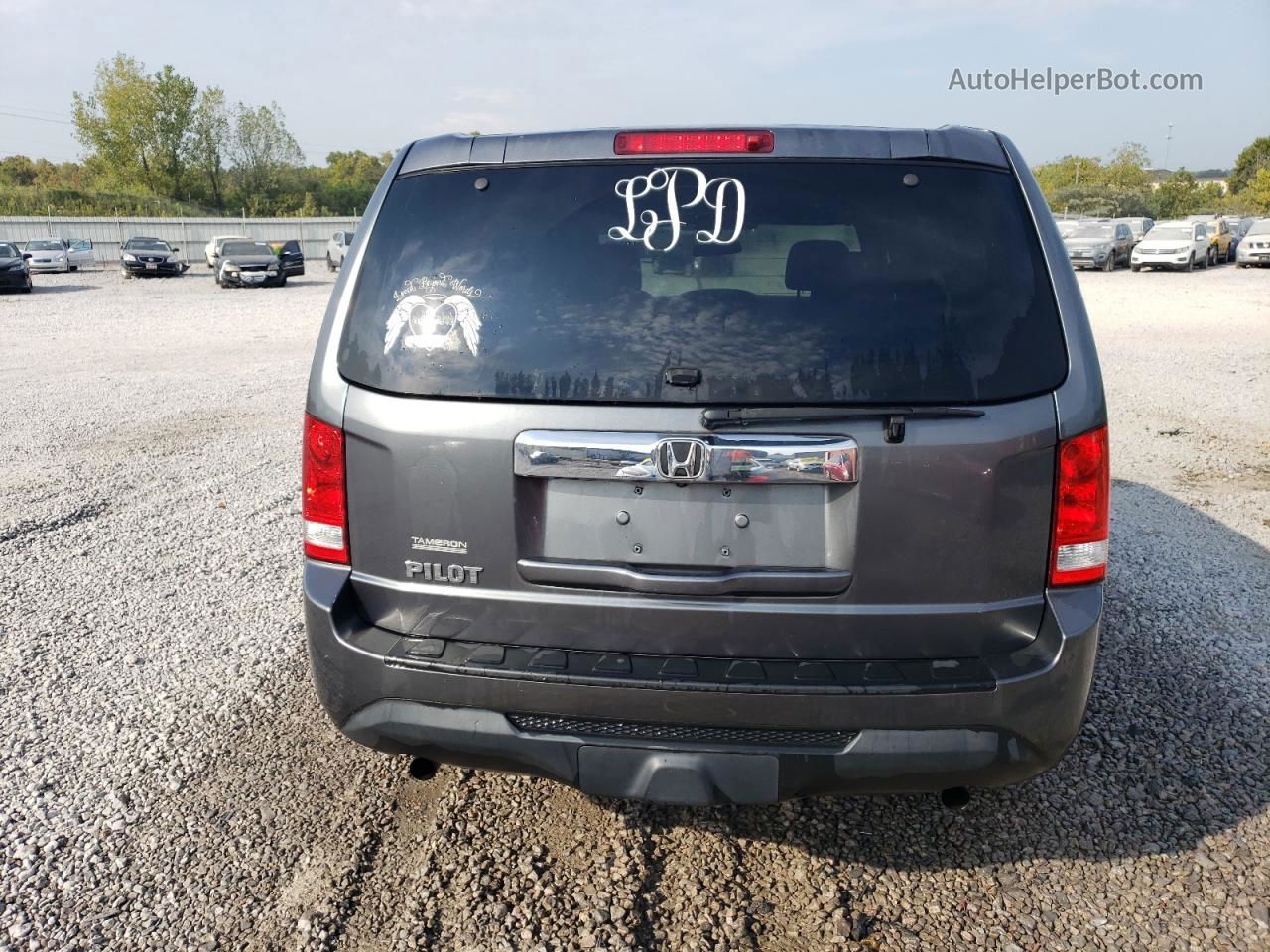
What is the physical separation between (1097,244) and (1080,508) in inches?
1445

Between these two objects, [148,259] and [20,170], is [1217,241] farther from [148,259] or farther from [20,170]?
[20,170]

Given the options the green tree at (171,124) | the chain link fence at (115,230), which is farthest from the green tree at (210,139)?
the chain link fence at (115,230)

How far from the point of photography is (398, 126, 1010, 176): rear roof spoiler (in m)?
2.57

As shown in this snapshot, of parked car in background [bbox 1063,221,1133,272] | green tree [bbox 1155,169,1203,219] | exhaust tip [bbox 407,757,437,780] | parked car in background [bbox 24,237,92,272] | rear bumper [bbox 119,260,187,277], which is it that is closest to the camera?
exhaust tip [bbox 407,757,437,780]

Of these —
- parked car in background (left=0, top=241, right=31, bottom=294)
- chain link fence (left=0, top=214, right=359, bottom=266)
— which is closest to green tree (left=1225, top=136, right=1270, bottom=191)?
chain link fence (left=0, top=214, right=359, bottom=266)

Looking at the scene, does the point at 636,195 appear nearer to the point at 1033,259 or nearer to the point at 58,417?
the point at 1033,259

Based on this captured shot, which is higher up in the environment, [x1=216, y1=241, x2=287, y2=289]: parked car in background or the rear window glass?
the rear window glass

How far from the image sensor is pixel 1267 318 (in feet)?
62.4

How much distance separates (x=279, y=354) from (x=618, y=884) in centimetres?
1405

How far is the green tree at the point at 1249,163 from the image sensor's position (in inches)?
3558

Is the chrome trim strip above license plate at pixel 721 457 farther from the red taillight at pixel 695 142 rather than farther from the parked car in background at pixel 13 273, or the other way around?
the parked car in background at pixel 13 273

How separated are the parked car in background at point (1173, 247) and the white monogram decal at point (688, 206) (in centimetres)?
3692

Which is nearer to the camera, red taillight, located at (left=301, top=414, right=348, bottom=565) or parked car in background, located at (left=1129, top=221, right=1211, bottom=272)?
red taillight, located at (left=301, top=414, right=348, bottom=565)

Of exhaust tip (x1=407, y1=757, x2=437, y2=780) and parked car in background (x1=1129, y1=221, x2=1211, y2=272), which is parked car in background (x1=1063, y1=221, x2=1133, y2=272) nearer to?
parked car in background (x1=1129, y1=221, x2=1211, y2=272)
